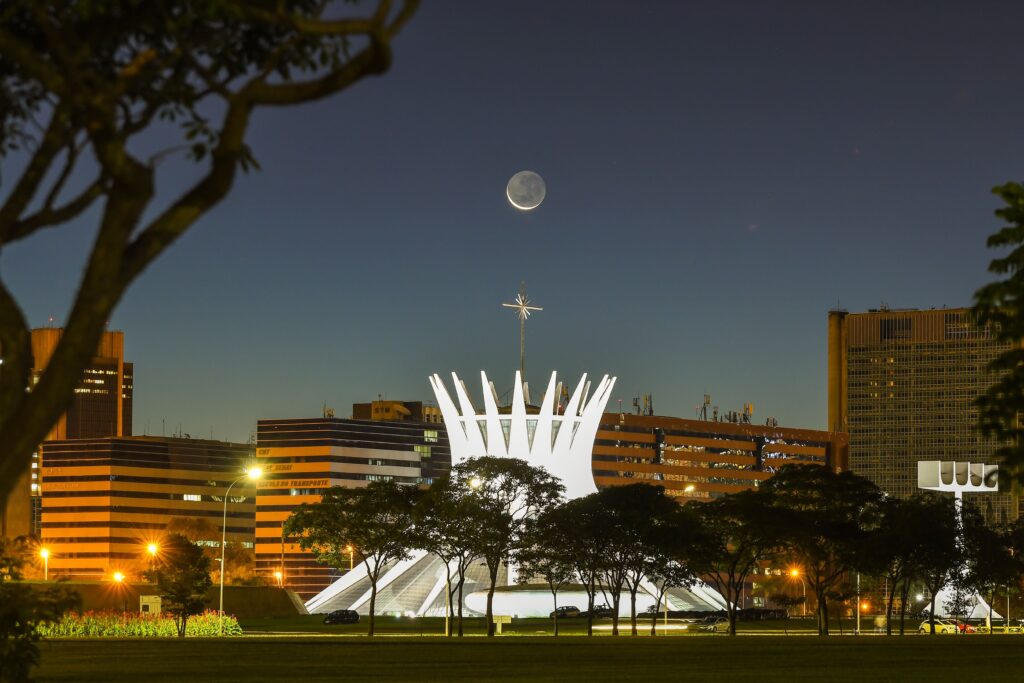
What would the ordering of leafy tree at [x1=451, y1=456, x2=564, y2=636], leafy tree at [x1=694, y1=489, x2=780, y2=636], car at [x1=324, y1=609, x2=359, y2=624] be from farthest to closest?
car at [x1=324, y1=609, x2=359, y2=624], leafy tree at [x1=451, y1=456, x2=564, y2=636], leafy tree at [x1=694, y1=489, x2=780, y2=636]

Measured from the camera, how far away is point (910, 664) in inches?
1934

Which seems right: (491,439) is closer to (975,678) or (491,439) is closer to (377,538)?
(377,538)

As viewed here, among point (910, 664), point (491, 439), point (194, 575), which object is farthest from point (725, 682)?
point (491, 439)

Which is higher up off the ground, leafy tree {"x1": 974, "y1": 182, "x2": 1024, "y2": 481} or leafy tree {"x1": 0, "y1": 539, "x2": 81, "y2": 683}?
leafy tree {"x1": 974, "y1": 182, "x2": 1024, "y2": 481}

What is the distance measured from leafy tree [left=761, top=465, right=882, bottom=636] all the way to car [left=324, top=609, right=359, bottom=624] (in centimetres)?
3292

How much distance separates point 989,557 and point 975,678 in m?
67.6

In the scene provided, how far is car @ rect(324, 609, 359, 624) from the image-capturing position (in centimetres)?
10888

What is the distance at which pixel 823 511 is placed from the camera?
297 feet

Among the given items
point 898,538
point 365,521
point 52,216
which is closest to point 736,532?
point 898,538

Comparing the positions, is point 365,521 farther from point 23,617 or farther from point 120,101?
point 120,101

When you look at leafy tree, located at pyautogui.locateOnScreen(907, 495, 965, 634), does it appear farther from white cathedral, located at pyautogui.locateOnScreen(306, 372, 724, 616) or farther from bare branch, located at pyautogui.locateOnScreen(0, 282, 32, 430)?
bare branch, located at pyautogui.locateOnScreen(0, 282, 32, 430)

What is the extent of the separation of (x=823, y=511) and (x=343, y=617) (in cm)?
3695

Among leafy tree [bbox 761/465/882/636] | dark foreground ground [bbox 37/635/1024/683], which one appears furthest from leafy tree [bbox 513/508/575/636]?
dark foreground ground [bbox 37/635/1024/683]

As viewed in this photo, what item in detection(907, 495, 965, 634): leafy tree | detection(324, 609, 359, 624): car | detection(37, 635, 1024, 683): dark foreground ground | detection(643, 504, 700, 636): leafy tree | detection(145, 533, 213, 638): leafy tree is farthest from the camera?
detection(324, 609, 359, 624): car
